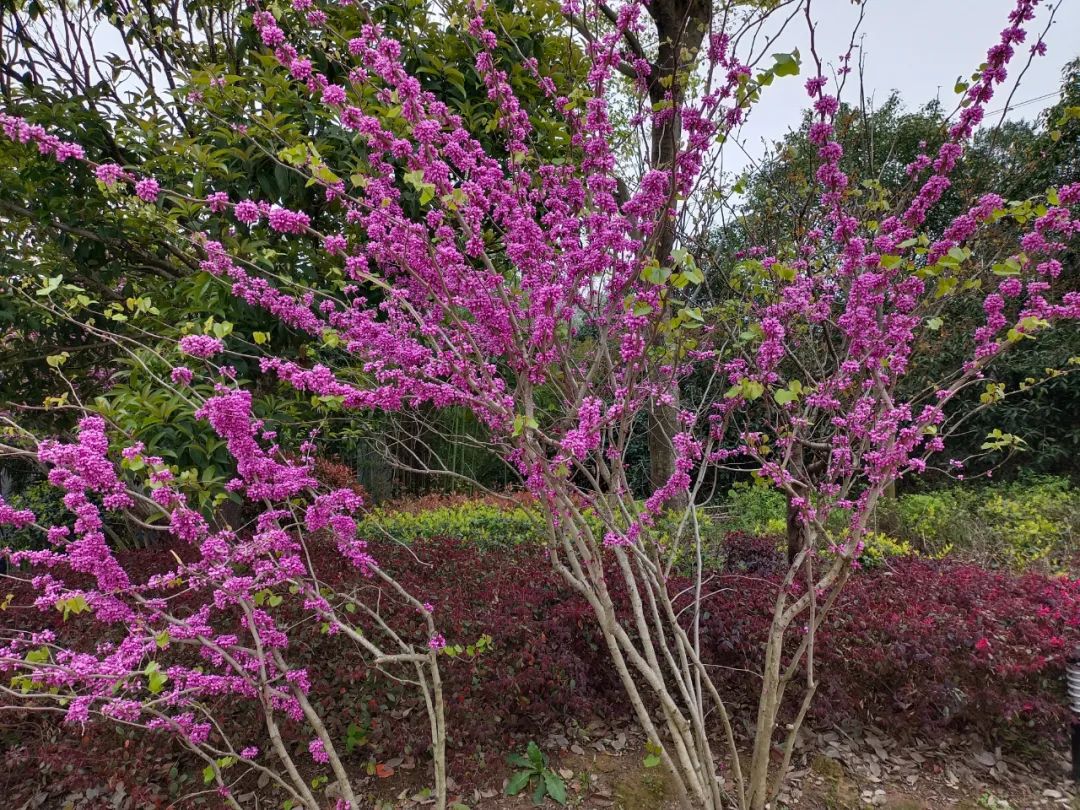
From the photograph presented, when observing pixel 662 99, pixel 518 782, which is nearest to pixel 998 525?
pixel 662 99

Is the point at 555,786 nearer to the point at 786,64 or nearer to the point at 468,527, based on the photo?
the point at 786,64

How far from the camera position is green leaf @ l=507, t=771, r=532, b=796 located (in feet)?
8.63

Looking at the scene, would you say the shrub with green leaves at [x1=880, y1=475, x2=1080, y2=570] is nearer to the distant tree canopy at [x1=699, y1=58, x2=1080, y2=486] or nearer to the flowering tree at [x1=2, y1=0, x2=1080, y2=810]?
the distant tree canopy at [x1=699, y1=58, x2=1080, y2=486]

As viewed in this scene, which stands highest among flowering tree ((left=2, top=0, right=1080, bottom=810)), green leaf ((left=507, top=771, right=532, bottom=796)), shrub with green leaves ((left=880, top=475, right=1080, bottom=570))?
flowering tree ((left=2, top=0, right=1080, bottom=810))

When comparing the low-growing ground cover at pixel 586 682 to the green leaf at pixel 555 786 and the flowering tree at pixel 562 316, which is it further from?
the flowering tree at pixel 562 316

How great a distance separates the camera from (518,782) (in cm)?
265

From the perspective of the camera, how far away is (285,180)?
295 centimetres

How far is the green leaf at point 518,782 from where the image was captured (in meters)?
2.63

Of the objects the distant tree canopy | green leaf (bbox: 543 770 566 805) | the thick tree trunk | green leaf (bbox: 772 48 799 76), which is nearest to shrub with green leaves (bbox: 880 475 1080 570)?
the distant tree canopy

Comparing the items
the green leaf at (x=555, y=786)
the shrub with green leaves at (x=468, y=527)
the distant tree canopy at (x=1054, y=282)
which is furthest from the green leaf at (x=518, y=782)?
the distant tree canopy at (x=1054, y=282)

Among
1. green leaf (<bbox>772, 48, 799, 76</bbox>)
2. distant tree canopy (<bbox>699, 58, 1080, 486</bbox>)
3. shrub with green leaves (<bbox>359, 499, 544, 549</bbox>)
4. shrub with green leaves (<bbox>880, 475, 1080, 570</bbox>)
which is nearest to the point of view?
green leaf (<bbox>772, 48, 799, 76</bbox>)

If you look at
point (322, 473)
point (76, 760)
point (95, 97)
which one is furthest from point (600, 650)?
point (322, 473)

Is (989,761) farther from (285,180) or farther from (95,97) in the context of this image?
(95,97)

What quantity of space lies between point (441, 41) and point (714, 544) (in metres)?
4.35
